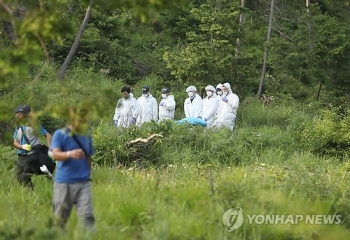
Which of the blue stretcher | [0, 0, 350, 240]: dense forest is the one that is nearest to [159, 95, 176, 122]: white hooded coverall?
the blue stretcher

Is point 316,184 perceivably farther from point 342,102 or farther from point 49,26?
point 342,102

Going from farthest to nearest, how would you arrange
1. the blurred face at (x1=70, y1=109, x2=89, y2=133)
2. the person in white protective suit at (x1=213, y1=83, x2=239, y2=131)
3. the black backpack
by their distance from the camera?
the person in white protective suit at (x1=213, y1=83, x2=239, y2=131)
the black backpack
the blurred face at (x1=70, y1=109, x2=89, y2=133)

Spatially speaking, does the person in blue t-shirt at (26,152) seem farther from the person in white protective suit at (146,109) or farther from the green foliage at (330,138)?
the green foliage at (330,138)

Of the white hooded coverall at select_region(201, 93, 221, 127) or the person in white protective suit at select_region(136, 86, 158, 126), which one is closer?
the person in white protective suit at select_region(136, 86, 158, 126)

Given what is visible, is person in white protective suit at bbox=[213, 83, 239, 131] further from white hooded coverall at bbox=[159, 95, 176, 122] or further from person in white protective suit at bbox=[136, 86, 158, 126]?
person in white protective suit at bbox=[136, 86, 158, 126]

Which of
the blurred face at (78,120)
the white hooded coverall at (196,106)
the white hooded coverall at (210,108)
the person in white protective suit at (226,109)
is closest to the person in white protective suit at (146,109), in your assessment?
the white hooded coverall at (196,106)

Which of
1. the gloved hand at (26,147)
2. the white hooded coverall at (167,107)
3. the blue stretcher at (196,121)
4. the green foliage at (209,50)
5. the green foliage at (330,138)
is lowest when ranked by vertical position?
the green foliage at (330,138)

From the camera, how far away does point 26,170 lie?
8.43 metres

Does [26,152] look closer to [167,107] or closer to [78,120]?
[78,120]

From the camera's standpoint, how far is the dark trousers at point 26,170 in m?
8.41

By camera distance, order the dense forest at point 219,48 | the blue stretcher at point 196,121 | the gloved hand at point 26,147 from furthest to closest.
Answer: the dense forest at point 219,48 < the blue stretcher at point 196,121 < the gloved hand at point 26,147

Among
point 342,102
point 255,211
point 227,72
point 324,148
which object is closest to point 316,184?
point 255,211

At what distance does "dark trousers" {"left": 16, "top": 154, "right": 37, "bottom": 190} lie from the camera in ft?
27.6

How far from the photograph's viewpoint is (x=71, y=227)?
5859 mm
